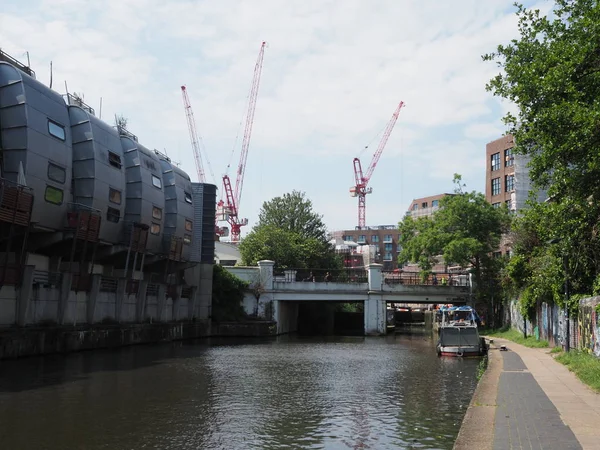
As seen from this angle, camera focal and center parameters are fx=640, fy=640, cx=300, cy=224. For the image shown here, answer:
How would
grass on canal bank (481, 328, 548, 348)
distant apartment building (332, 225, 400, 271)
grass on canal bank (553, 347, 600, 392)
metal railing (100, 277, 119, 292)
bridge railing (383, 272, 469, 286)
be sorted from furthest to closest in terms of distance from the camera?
1. distant apartment building (332, 225, 400, 271)
2. bridge railing (383, 272, 469, 286)
3. metal railing (100, 277, 119, 292)
4. grass on canal bank (481, 328, 548, 348)
5. grass on canal bank (553, 347, 600, 392)

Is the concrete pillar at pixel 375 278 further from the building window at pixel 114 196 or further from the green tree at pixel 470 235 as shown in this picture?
the building window at pixel 114 196

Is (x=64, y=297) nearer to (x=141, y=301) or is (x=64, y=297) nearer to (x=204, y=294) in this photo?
(x=141, y=301)

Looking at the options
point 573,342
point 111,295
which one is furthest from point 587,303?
point 111,295

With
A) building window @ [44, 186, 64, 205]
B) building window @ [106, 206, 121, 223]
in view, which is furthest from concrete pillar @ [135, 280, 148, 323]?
building window @ [44, 186, 64, 205]

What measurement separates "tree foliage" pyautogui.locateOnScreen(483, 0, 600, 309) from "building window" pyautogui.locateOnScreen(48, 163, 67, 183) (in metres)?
24.4

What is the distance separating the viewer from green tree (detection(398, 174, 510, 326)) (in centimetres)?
6288

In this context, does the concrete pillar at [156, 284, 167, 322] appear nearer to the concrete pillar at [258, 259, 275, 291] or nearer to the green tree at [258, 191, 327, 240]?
the concrete pillar at [258, 259, 275, 291]

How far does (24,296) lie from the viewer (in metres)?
34.4

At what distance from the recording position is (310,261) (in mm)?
89000

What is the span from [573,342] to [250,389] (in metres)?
16.6

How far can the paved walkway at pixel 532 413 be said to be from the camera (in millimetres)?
11281

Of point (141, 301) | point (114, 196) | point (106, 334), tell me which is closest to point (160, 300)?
point (141, 301)

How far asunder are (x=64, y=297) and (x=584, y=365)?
28.9 metres

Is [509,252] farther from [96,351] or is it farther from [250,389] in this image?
[250,389]
